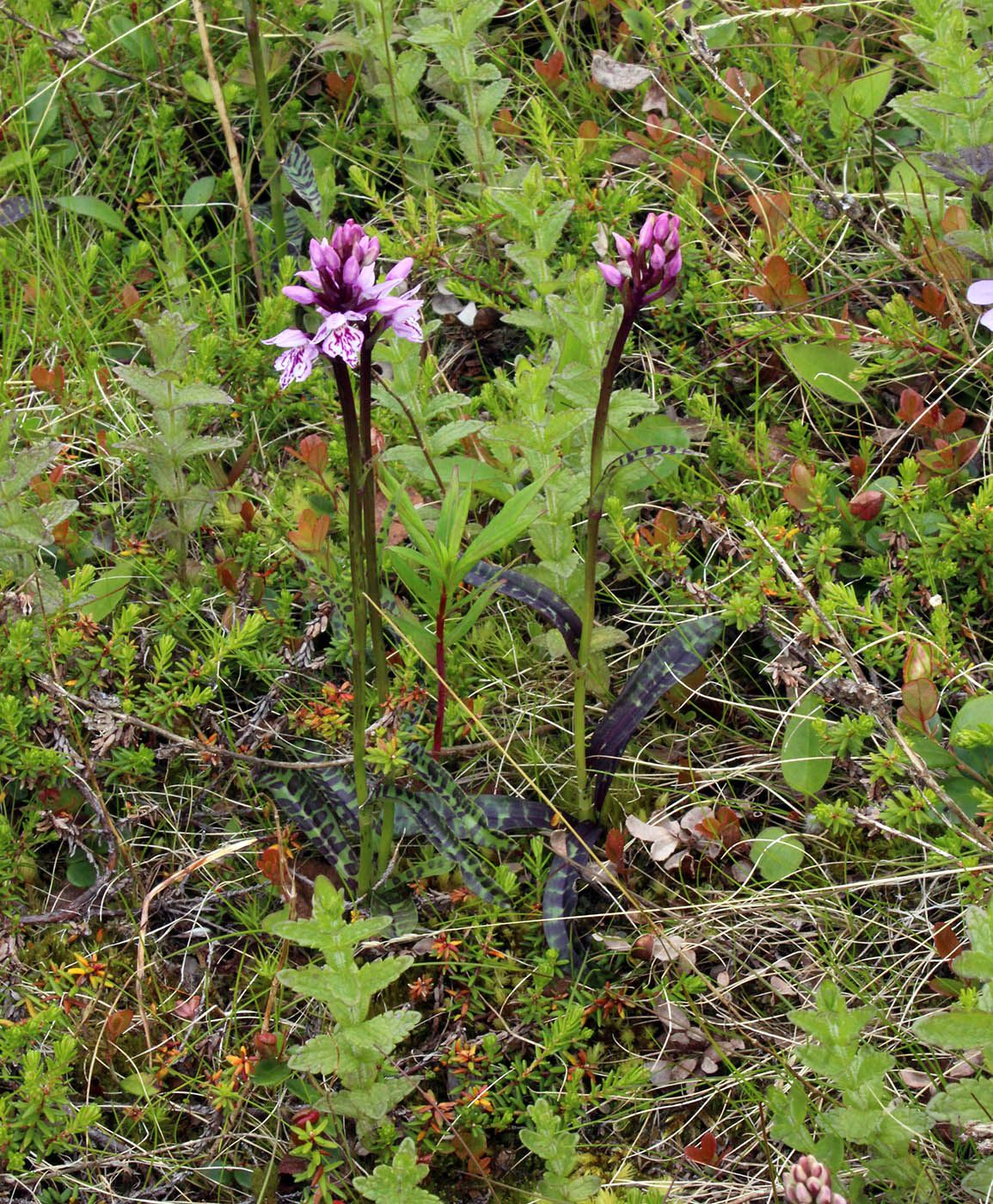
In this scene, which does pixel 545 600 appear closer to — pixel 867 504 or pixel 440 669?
pixel 440 669

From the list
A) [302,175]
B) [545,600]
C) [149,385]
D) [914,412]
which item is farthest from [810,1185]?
[302,175]

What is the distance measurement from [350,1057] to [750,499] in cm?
170

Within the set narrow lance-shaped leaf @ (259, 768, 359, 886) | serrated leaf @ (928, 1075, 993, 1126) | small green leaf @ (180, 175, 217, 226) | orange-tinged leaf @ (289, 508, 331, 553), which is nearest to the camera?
serrated leaf @ (928, 1075, 993, 1126)

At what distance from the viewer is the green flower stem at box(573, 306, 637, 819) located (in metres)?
2.25

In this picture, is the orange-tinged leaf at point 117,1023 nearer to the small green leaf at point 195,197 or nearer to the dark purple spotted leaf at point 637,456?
the dark purple spotted leaf at point 637,456

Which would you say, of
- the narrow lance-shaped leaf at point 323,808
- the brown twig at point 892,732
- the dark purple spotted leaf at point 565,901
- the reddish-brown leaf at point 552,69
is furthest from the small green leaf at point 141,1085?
the reddish-brown leaf at point 552,69

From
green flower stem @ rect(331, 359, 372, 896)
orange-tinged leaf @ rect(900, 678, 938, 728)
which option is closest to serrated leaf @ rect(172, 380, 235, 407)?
green flower stem @ rect(331, 359, 372, 896)

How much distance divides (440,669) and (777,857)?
846 millimetres

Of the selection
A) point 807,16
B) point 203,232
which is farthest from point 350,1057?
point 807,16

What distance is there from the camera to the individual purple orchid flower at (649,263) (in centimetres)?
214

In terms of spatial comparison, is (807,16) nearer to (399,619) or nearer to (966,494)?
(966,494)

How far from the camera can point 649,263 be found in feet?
7.08

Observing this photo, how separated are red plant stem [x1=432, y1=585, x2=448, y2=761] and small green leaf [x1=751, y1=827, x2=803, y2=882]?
744mm

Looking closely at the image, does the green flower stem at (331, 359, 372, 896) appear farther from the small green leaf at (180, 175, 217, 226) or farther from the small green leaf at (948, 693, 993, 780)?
the small green leaf at (180, 175, 217, 226)
